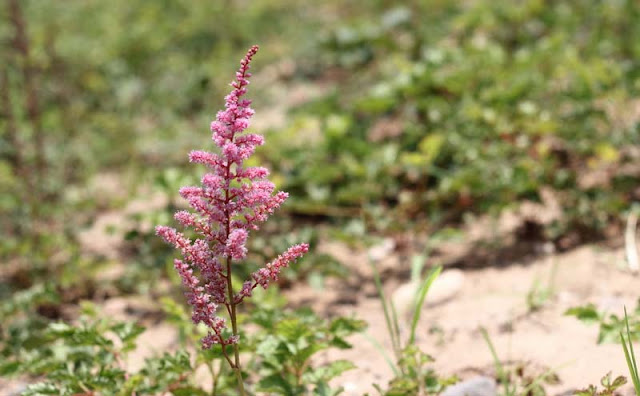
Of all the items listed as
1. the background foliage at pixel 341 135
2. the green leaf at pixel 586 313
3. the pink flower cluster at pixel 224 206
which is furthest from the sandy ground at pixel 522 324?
the pink flower cluster at pixel 224 206

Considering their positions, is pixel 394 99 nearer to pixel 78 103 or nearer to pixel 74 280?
pixel 74 280

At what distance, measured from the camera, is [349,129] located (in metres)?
4.65

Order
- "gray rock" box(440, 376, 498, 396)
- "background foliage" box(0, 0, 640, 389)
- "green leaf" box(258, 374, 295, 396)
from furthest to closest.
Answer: "background foliage" box(0, 0, 640, 389) → "gray rock" box(440, 376, 498, 396) → "green leaf" box(258, 374, 295, 396)

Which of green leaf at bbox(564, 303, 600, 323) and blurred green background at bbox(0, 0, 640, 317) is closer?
green leaf at bbox(564, 303, 600, 323)

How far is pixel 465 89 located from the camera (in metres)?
4.53

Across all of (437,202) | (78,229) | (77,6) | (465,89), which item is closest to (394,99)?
(465,89)

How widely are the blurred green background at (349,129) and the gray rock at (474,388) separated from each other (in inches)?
43.8

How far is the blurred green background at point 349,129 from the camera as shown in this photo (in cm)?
398

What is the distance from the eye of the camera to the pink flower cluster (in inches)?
75.1

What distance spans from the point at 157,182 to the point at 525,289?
1.96m

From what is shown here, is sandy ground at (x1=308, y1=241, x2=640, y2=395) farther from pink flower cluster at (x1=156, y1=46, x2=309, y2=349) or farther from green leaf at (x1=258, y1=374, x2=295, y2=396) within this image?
pink flower cluster at (x1=156, y1=46, x2=309, y2=349)

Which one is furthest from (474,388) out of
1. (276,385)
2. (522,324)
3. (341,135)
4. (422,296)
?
(341,135)

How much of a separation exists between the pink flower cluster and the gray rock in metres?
1.01

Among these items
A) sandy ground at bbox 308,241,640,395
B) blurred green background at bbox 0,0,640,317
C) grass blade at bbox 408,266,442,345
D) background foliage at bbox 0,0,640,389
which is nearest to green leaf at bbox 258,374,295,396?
background foliage at bbox 0,0,640,389
